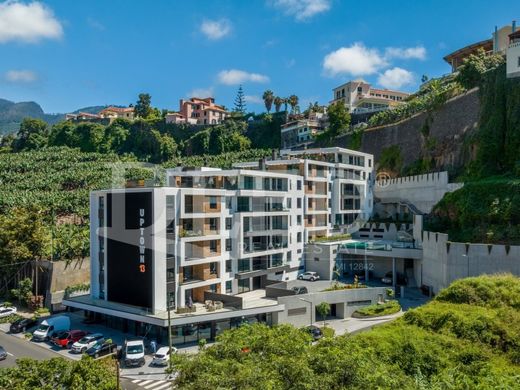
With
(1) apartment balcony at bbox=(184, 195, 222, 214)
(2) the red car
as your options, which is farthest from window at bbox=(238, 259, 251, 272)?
(2) the red car

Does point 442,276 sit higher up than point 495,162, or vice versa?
point 495,162

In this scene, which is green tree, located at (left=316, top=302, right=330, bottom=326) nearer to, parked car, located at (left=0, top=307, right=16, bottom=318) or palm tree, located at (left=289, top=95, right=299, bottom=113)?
parked car, located at (left=0, top=307, right=16, bottom=318)

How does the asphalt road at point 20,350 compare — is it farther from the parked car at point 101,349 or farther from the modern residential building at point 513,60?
the modern residential building at point 513,60

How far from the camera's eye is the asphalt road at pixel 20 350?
96.3ft

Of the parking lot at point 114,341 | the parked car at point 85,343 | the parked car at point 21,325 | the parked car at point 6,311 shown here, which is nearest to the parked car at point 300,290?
the parking lot at point 114,341

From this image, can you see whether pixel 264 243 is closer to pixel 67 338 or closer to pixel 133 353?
pixel 133 353

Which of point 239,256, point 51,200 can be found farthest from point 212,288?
point 51,200

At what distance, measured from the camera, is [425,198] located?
52281 millimetres

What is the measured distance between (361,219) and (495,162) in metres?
17.5

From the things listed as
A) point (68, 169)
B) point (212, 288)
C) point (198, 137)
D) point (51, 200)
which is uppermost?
point (198, 137)

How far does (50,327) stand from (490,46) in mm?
78161

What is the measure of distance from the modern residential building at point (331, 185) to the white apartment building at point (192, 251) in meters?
3.59

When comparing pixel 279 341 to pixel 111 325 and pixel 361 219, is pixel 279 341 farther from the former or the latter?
pixel 361 219

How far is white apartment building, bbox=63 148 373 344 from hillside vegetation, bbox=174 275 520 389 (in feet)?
50.9
